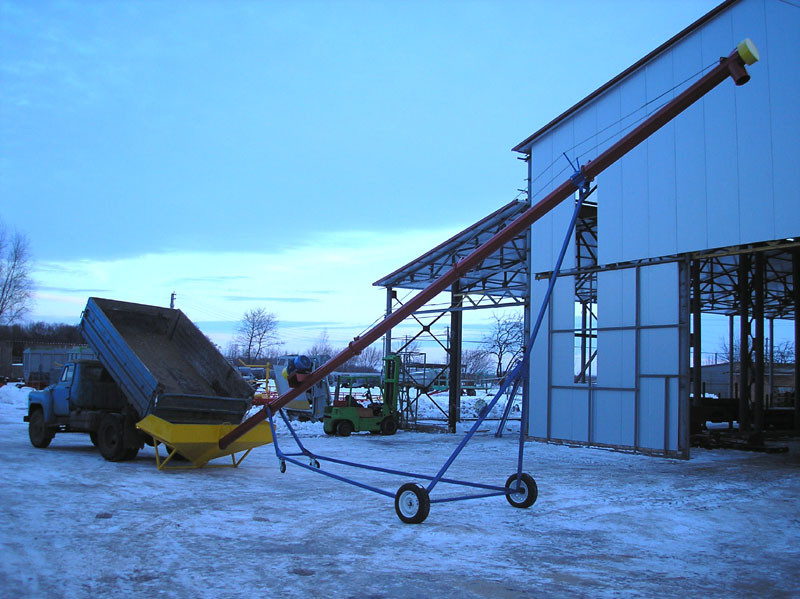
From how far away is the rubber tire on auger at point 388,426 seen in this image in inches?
909

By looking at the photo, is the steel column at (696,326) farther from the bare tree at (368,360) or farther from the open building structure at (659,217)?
the bare tree at (368,360)

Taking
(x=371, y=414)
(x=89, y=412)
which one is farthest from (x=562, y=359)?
(x=89, y=412)

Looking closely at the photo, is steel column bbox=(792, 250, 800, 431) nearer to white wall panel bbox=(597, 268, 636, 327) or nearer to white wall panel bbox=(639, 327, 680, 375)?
white wall panel bbox=(597, 268, 636, 327)

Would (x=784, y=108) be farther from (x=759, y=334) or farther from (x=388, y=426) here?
(x=388, y=426)

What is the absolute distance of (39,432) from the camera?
50.6 ft

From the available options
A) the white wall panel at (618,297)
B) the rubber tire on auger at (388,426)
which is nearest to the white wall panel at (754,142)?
the white wall panel at (618,297)

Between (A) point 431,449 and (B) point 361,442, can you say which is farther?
(B) point 361,442

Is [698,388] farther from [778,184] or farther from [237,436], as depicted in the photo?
[237,436]

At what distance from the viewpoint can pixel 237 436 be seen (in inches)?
480

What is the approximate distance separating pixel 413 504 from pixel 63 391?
9.85 meters

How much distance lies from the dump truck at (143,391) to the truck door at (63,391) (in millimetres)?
22

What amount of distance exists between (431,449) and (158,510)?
33.8ft

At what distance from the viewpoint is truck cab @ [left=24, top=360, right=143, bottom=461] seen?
13.5 meters

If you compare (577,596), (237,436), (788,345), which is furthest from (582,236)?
(788,345)
